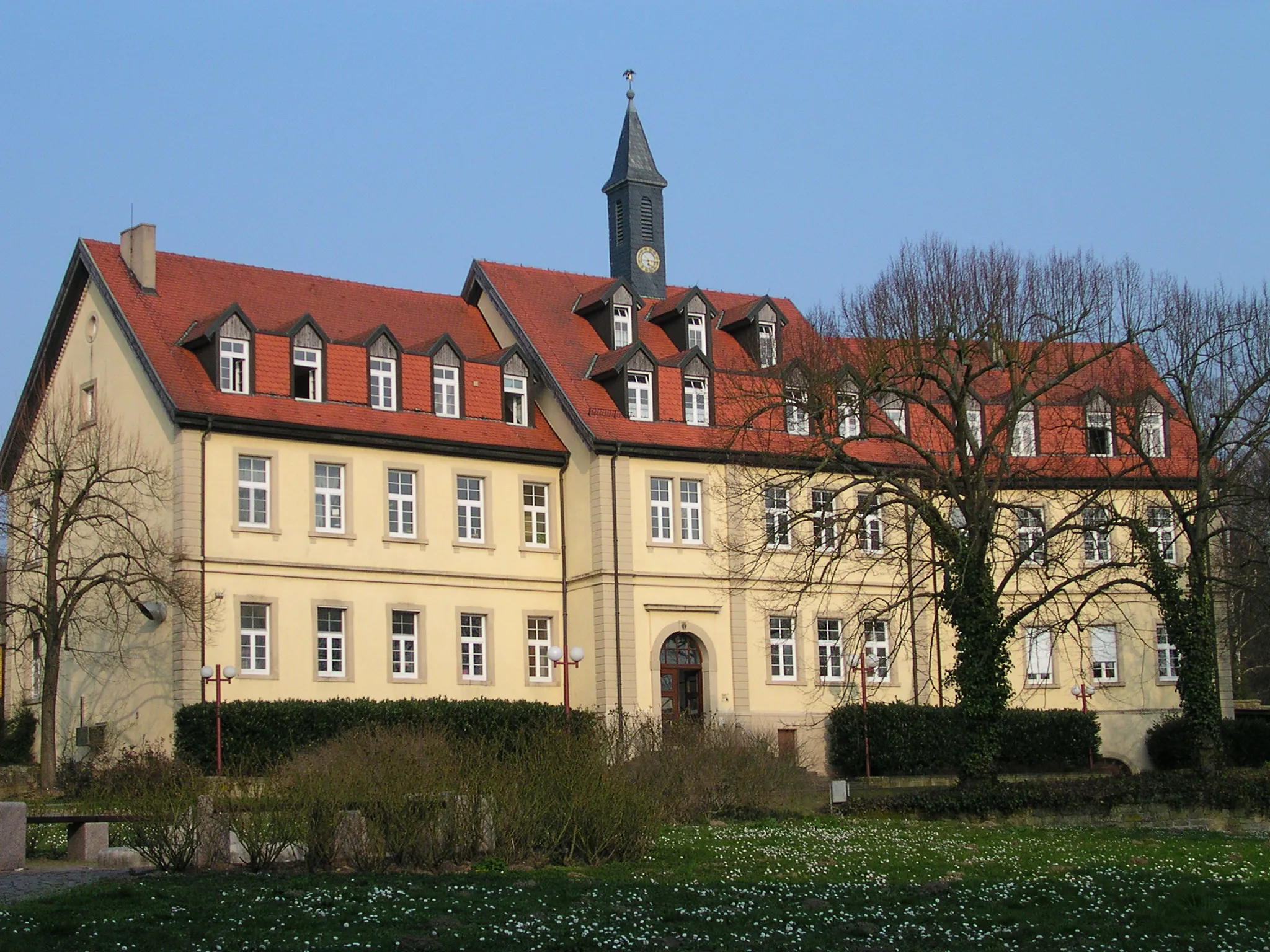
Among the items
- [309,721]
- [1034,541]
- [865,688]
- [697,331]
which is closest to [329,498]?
[309,721]

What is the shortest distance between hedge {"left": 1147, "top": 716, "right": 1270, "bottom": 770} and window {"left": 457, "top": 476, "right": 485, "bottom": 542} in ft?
59.0

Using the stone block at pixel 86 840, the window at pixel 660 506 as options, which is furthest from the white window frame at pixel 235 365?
the stone block at pixel 86 840

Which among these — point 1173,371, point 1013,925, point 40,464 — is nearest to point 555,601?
point 40,464

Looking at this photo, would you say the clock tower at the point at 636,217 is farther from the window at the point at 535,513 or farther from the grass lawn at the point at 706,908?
the grass lawn at the point at 706,908

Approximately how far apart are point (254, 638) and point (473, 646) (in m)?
5.59

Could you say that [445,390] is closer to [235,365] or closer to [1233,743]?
[235,365]

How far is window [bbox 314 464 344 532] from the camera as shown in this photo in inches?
1481

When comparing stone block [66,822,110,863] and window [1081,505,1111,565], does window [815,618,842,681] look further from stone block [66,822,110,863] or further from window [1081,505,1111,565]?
stone block [66,822,110,863]

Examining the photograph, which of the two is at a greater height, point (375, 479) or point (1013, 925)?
point (375, 479)

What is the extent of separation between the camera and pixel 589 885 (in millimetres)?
16266

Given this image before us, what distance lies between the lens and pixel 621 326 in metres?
44.4

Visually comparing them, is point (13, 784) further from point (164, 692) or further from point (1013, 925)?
point (1013, 925)

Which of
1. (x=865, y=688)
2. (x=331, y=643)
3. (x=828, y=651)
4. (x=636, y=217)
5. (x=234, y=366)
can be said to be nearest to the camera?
(x=234, y=366)

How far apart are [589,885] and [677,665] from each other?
24.8 meters
